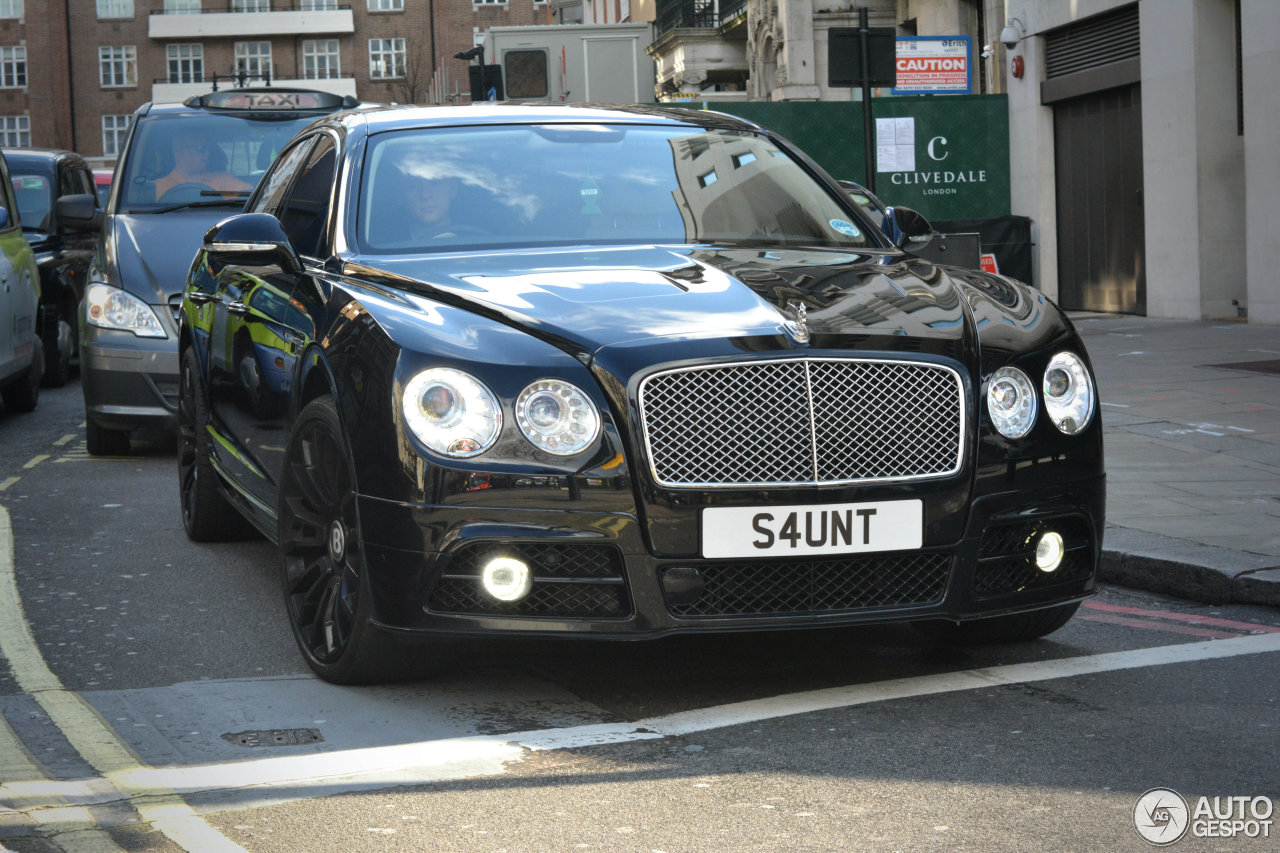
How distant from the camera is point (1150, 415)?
1053cm

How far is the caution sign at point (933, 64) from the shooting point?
67.8 ft

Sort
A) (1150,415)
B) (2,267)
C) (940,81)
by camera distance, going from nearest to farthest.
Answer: (1150,415) < (2,267) < (940,81)

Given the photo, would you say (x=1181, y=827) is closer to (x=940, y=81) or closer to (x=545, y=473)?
(x=545, y=473)

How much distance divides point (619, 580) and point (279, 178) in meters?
3.23

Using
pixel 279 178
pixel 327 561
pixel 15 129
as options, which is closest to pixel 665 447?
pixel 327 561

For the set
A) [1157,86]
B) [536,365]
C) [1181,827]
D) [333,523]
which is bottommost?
[1181,827]

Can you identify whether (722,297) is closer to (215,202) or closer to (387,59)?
(215,202)

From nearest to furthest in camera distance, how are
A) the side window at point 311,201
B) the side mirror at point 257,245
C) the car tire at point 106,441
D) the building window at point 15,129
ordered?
the side mirror at point 257,245
the side window at point 311,201
the car tire at point 106,441
the building window at point 15,129

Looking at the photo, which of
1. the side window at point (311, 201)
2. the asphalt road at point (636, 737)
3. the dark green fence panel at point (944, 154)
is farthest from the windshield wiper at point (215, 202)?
the dark green fence panel at point (944, 154)

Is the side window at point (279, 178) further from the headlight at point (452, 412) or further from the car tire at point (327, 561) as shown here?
the headlight at point (452, 412)

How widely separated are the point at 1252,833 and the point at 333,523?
2.50m

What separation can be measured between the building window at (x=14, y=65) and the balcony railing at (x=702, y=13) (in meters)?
51.3

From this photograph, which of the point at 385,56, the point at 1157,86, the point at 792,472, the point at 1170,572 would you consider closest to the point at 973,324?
the point at 792,472

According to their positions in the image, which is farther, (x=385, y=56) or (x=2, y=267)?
(x=385, y=56)
